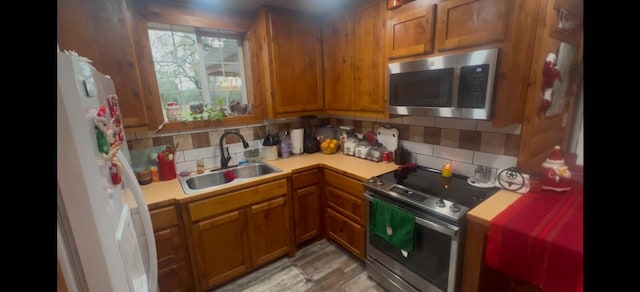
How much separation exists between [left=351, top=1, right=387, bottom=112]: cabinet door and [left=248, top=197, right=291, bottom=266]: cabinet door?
1052 millimetres

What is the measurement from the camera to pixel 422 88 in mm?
1459

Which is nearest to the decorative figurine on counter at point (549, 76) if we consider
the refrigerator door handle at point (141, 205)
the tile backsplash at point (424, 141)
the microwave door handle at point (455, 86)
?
the tile backsplash at point (424, 141)

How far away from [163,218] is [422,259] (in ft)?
5.10

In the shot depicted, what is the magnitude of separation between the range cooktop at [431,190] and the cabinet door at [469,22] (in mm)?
829

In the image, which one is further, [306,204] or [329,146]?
[329,146]

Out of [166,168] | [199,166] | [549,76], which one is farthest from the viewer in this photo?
[199,166]

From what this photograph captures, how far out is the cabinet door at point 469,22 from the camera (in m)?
1.13

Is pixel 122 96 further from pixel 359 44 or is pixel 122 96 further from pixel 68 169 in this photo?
pixel 359 44

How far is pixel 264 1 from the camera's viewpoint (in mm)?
1902

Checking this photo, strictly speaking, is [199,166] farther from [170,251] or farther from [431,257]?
[431,257]

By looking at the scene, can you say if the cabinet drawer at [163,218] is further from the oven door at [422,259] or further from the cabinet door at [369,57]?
the cabinet door at [369,57]

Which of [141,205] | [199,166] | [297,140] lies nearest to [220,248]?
[199,166]
